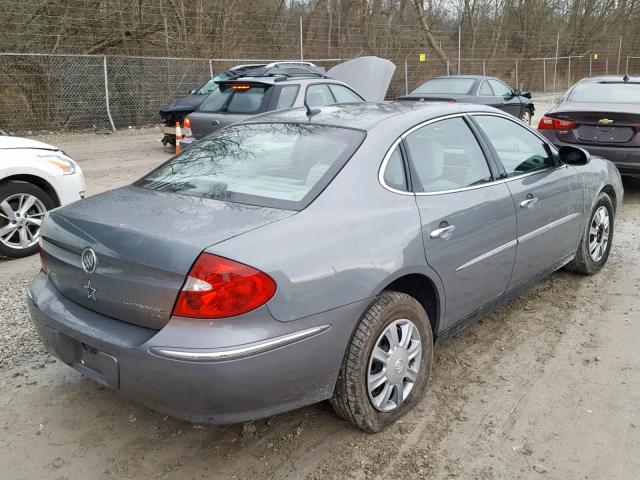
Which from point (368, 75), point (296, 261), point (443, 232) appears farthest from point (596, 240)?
point (368, 75)

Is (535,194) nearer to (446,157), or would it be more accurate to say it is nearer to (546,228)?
(546,228)

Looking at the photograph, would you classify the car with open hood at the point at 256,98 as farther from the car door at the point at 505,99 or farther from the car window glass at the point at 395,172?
the car window glass at the point at 395,172

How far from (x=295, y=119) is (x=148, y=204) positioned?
1.15 m

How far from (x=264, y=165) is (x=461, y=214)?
1.12 metres

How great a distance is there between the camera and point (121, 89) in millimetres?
16469

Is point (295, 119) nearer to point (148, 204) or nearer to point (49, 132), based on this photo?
point (148, 204)

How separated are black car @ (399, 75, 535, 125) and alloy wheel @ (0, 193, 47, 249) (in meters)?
8.09

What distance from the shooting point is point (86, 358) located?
108 inches

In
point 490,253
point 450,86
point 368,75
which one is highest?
point 368,75

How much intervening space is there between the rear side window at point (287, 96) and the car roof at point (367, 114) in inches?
194

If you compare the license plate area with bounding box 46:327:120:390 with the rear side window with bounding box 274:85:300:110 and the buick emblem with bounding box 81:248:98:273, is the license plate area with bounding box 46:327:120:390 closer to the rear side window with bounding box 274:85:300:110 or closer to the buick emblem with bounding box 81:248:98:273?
the buick emblem with bounding box 81:248:98:273

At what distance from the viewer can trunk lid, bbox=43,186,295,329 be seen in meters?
2.54

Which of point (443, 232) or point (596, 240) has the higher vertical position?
point (443, 232)

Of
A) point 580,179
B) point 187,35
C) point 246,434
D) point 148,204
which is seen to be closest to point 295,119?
point 148,204
